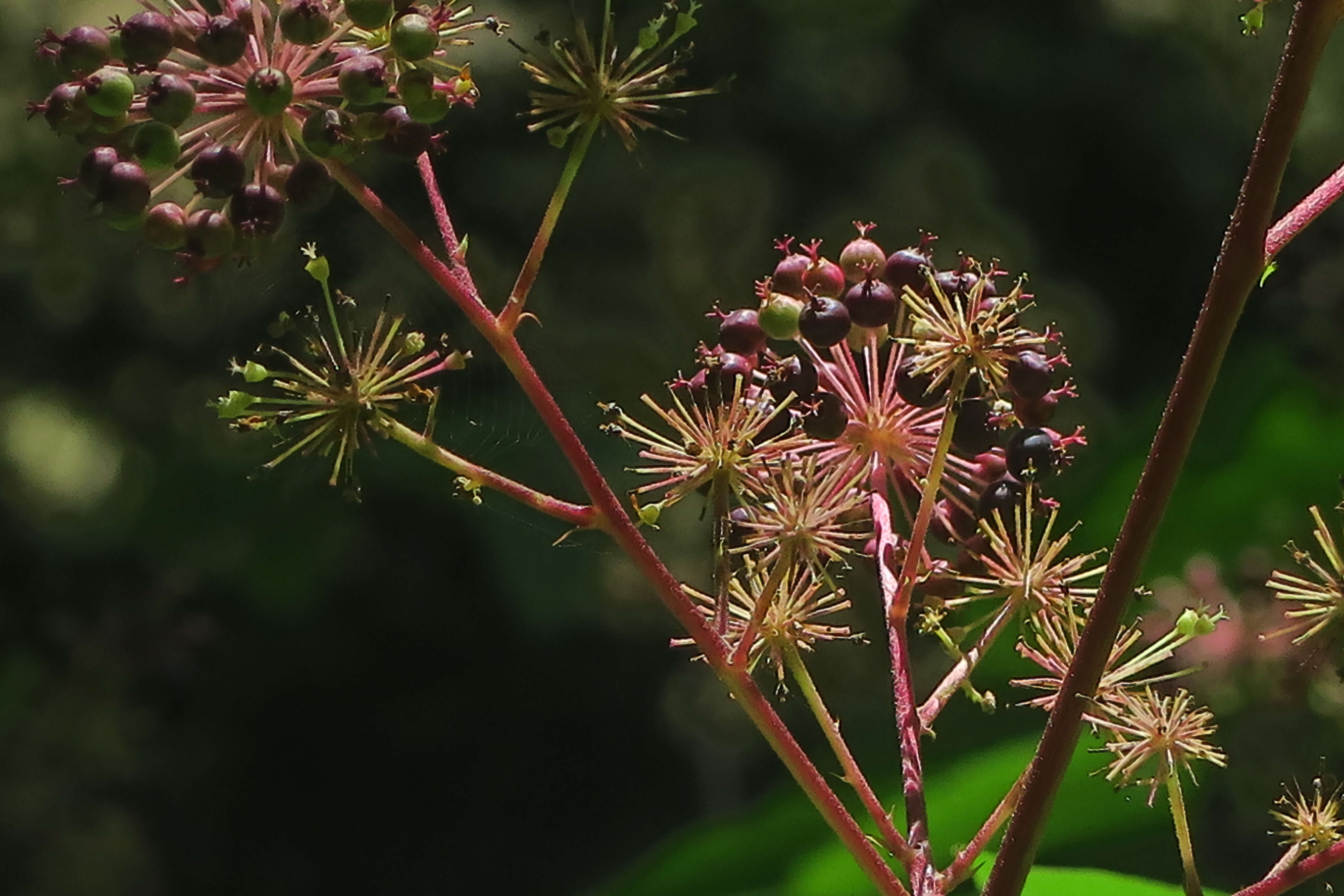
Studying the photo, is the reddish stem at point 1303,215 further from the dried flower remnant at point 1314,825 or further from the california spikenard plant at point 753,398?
the dried flower remnant at point 1314,825

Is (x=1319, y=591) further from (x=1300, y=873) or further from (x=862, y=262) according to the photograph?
(x=862, y=262)

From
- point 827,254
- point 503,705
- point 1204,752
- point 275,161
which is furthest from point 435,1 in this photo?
point 503,705

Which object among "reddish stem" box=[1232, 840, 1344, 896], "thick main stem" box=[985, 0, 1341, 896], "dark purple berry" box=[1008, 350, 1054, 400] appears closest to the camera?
"thick main stem" box=[985, 0, 1341, 896]

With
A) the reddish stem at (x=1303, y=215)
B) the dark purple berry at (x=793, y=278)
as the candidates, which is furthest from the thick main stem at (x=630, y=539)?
the reddish stem at (x=1303, y=215)

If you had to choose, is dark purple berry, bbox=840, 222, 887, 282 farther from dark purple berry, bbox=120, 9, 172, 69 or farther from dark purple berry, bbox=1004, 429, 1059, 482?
dark purple berry, bbox=120, 9, 172, 69

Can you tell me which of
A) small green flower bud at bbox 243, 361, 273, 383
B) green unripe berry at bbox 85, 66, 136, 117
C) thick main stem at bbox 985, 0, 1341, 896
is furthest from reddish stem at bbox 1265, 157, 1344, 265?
green unripe berry at bbox 85, 66, 136, 117

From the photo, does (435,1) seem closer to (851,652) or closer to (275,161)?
(275,161)

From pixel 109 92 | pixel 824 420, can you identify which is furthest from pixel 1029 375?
pixel 109 92
